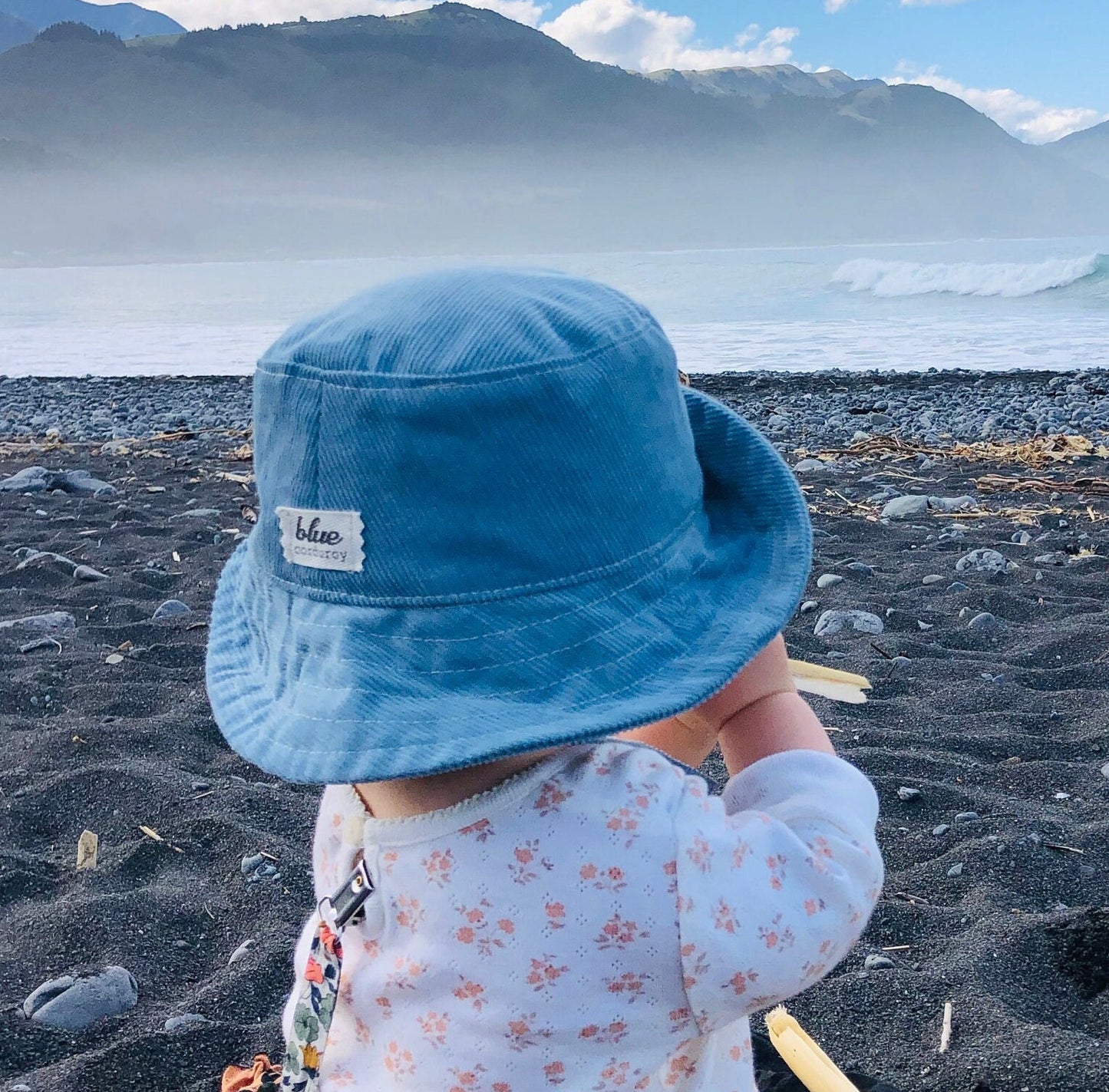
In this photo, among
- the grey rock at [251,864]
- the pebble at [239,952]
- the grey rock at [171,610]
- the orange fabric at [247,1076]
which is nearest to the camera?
the orange fabric at [247,1076]

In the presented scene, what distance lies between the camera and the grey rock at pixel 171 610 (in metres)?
3.77

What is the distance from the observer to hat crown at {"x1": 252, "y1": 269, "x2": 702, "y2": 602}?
965 mm

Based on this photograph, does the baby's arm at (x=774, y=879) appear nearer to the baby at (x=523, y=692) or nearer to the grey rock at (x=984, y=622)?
the baby at (x=523, y=692)

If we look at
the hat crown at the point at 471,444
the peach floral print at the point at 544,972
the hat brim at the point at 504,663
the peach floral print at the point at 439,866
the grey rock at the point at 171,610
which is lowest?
the grey rock at the point at 171,610

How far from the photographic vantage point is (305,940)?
122 centimetres

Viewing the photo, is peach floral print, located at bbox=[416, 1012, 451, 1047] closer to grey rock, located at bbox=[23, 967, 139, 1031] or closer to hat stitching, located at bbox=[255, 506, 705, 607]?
hat stitching, located at bbox=[255, 506, 705, 607]

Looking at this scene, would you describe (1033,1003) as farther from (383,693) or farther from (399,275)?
(399,275)

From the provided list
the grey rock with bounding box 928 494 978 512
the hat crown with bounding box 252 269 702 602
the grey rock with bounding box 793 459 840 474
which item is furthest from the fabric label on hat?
the grey rock with bounding box 793 459 840 474

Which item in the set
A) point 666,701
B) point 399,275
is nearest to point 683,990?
point 666,701

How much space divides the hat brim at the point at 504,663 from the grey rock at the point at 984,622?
2.55 meters

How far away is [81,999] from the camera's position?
1854 millimetres

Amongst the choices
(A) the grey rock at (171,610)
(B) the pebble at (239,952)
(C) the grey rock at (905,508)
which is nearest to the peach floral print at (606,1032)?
(B) the pebble at (239,952)

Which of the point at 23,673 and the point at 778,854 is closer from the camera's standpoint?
the point at 778,854

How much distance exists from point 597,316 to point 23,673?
273cm
